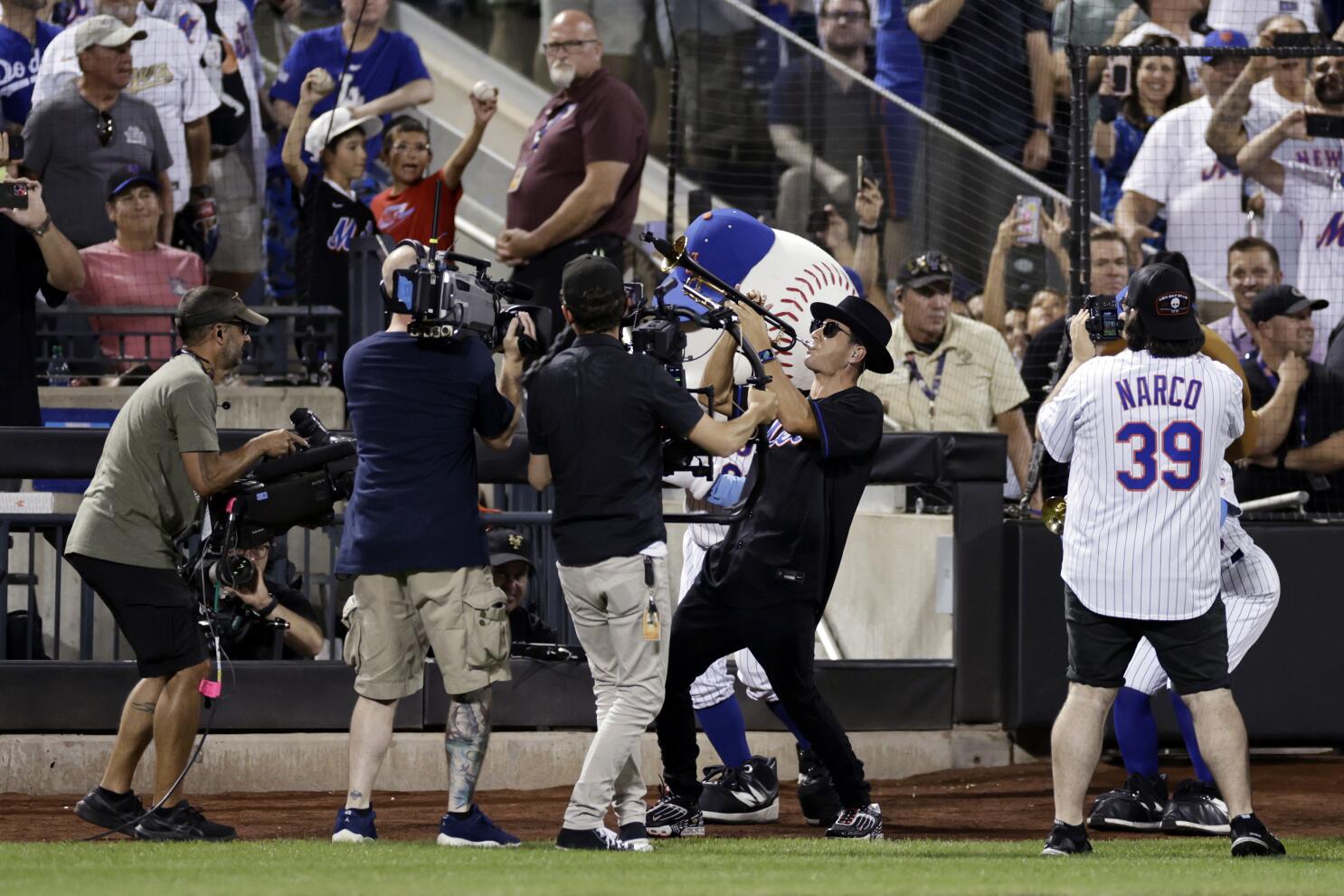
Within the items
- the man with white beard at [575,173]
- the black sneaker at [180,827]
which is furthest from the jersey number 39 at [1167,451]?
the man with white beard at [575,173]

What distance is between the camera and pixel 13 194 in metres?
8.35

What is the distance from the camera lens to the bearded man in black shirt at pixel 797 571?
696 centimetres

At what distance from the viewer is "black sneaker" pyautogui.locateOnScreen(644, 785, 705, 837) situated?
713 centimetres

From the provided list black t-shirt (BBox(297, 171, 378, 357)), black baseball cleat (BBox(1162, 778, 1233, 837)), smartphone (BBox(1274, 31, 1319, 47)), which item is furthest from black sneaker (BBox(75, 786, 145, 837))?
smartphone (BBox(1274, 31, 1319, 47))

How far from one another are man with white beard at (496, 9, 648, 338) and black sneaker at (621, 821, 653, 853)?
14.5 ft

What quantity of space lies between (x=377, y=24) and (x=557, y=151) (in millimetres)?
2163

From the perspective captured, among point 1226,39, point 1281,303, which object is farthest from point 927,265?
point 1226,39

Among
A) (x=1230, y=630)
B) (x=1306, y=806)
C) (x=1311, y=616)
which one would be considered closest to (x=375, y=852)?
(x=1230, y=630)

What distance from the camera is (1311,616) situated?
9.16 metres

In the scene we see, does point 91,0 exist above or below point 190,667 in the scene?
above

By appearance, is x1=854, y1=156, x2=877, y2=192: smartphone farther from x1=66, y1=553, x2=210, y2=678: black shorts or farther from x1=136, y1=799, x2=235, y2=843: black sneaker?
x1=136, y1=799, x2=235, y2=843: black sneaker

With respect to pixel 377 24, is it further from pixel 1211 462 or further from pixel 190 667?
pixel 1211 462

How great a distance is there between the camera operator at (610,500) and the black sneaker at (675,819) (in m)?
0.73

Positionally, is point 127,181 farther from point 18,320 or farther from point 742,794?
point 742,794
